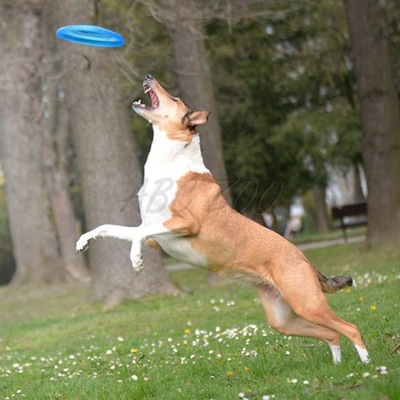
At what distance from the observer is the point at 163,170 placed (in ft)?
28.0

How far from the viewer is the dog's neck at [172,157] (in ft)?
27.9

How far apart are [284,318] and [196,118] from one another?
2040 millimetres

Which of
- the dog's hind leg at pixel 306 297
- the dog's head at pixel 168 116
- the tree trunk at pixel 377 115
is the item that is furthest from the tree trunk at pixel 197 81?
the dog's hind leg at pixel 306 297

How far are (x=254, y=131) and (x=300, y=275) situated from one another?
24.8m

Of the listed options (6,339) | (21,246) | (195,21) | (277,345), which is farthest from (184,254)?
(21,246)

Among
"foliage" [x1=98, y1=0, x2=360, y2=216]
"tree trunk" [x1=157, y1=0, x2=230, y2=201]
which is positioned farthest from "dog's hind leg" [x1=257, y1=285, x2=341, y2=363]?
"foliage" [x1=98, y1=0, x2=360, y2=216]

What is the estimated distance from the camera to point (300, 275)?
772cm

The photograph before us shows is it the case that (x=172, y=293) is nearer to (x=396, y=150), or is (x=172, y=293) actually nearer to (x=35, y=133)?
(x=396, y=150)

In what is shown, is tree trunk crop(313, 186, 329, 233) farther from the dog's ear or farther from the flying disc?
the dog's ear

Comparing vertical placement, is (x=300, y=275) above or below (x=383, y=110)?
below

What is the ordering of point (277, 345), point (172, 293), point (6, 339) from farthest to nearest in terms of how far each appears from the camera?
point (172, 293), point (6, 339), point (277, 345)

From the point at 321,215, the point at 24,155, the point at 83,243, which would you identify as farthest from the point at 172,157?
the point at 321,215

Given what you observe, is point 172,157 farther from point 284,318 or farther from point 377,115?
point 377,115

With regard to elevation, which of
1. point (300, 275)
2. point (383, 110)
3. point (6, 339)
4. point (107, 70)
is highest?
point (107, 70)
